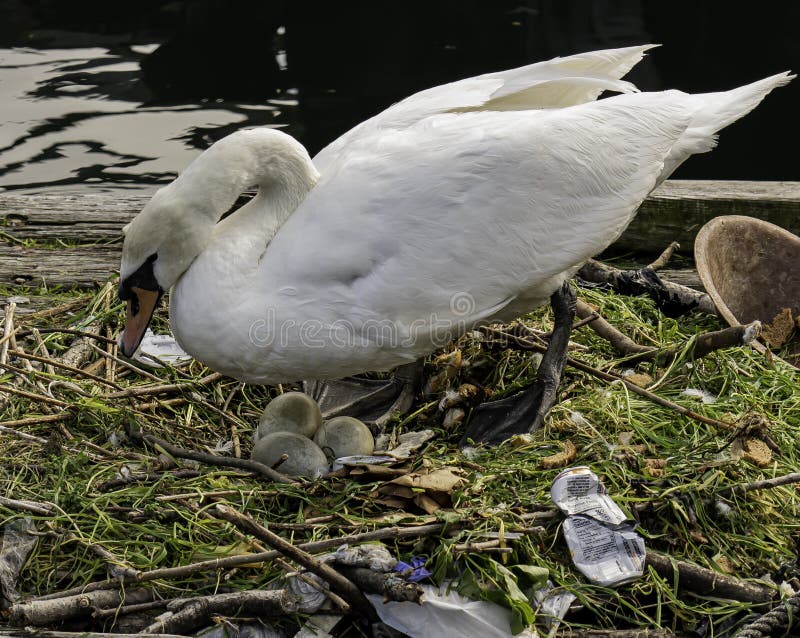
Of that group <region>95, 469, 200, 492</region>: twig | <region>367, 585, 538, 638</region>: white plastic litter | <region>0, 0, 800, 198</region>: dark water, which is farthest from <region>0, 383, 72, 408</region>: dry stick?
<region>0, 0, 800, 198</region>: dark water

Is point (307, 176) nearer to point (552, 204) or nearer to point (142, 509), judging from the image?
point (552, 204)

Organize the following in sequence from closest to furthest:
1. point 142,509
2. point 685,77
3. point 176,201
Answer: point 142,509 < point 176,201 < point 685,77

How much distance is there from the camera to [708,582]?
10.8 feet

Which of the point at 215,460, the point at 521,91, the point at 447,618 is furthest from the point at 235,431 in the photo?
the point at 521,91

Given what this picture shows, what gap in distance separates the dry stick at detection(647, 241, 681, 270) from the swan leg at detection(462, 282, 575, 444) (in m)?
1.06

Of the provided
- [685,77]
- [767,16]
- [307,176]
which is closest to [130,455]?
[307,176]

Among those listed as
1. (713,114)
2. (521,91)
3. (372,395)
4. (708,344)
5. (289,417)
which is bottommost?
(372,395)

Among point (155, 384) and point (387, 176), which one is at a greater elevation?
point (387, 176)

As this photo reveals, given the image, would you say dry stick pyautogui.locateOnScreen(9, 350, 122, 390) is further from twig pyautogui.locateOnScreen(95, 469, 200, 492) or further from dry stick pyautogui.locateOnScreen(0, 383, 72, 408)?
twig pyautogui.locateOnScreen(95, 469, 200, 492)

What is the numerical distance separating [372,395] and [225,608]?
160 centimetres

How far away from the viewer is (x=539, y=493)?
357cm

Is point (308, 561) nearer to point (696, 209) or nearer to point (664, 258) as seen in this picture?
point (664, 258)

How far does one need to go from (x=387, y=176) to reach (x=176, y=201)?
2.51 ft

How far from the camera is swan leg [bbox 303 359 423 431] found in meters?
4.52
